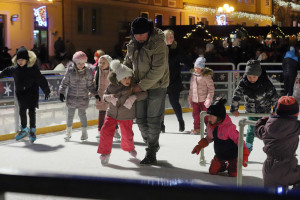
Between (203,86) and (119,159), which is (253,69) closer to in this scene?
(119,159)

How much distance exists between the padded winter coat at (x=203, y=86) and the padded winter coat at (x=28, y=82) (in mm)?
2363

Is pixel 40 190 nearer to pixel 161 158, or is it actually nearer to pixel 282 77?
pixel 161 158

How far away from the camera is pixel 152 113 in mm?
6148

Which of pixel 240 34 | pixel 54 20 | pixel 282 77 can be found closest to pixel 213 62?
pixel 282 77

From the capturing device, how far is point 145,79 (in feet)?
19.5

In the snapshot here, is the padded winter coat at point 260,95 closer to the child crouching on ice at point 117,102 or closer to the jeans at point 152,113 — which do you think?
the jeans at point 152,113

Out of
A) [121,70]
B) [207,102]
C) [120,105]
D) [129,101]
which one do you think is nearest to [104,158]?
[120,105]

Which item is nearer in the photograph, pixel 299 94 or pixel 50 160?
pixel 50 160

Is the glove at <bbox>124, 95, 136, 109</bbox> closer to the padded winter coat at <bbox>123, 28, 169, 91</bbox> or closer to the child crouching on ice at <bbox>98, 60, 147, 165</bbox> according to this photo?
the child crouching on ice at <bbox>98, 60, 147, 165</bbox>

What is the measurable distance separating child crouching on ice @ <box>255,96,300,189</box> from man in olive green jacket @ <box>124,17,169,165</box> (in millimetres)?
2225

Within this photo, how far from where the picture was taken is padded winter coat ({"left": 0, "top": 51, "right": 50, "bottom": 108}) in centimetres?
790

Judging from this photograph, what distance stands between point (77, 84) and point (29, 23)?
53.8 ft

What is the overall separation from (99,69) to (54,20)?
17512mm

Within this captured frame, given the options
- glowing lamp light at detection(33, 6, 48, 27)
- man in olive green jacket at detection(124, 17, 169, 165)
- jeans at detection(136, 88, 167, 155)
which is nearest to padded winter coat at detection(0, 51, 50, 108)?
A: man in olive green jacket at detection(124, 17, 169, 165)
